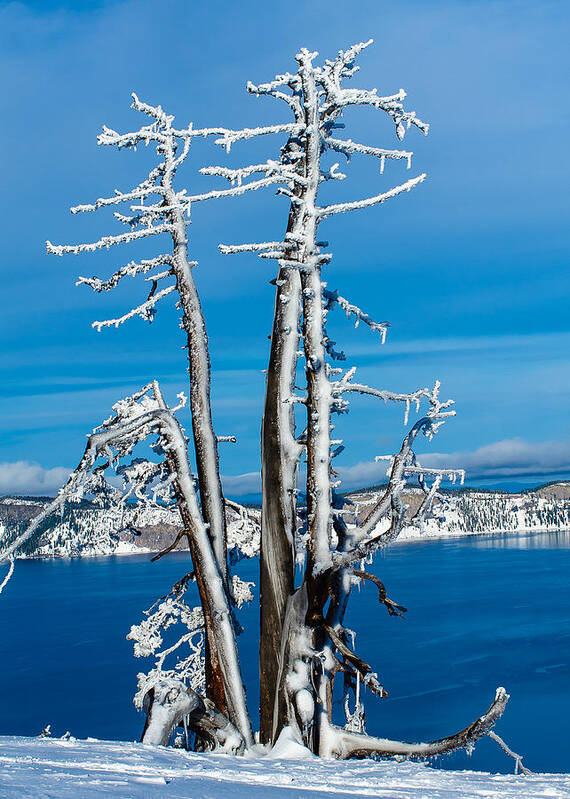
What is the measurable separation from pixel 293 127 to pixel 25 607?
7968 centimetres

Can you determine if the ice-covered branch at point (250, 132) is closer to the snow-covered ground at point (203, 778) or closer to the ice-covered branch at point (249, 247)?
the ice-covered branch at point (249, 247)

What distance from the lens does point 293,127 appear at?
653 centimetres

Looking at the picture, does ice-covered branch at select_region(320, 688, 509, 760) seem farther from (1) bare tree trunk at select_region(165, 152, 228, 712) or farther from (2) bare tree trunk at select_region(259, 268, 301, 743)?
(1) bare tree trunk at select_region(165, 152, 228, 712)

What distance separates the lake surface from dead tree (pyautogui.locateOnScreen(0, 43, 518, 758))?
1031 inches

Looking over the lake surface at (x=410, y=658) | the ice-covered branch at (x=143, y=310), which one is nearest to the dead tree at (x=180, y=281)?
the ice-covered branch at (x=143, y=310)

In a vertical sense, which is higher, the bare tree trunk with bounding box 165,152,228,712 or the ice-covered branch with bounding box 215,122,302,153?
the ice-covered branch with bounding box 215,122,302,153

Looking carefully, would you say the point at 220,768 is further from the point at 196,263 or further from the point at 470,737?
the point at 196,263

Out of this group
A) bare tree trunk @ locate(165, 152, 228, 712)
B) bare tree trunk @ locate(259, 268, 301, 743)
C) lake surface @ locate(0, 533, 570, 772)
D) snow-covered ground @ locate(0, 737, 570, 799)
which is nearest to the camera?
snow-covered ground @ locate(0, 737, 570, 799)

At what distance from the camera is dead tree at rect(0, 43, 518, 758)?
5859mm

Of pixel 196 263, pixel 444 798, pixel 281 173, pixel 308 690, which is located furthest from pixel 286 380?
pixel 444 798

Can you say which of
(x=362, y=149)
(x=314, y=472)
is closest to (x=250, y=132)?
(x=362, y=149)

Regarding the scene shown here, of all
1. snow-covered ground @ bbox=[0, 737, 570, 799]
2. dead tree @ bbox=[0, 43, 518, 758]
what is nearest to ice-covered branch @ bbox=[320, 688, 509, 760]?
dead tree @ bbox=[0, 43, 518, 758]

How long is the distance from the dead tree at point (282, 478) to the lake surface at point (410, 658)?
2620cm

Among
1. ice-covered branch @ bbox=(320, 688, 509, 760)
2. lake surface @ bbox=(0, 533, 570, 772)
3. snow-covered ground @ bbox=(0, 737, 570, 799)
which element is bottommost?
lake surface @ bbox=(0, 533, 570, 772)
